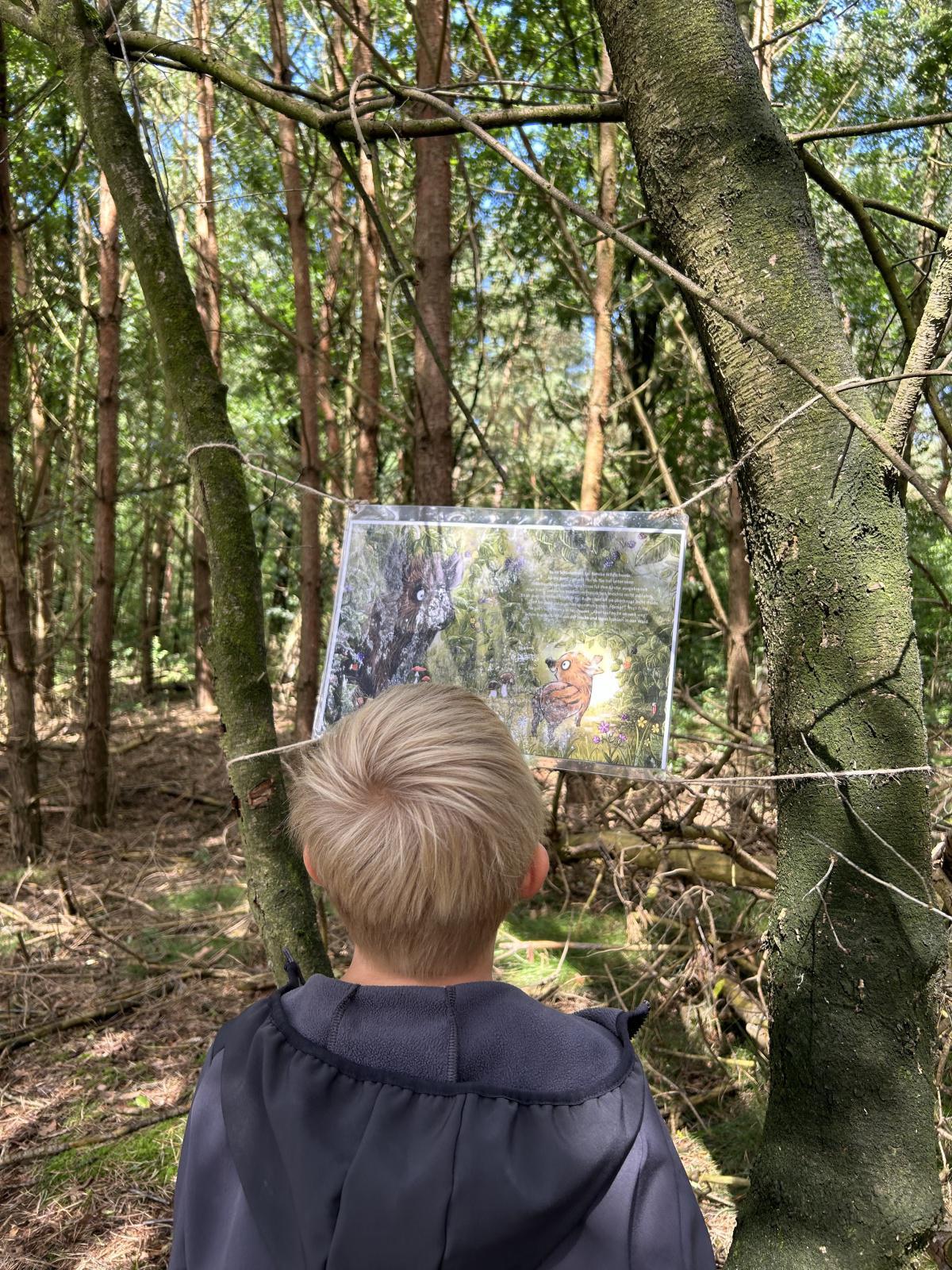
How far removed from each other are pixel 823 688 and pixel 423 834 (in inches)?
37.7

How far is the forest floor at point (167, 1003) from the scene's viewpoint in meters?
2.61

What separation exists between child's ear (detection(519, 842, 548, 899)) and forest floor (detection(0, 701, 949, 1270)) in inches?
73.7

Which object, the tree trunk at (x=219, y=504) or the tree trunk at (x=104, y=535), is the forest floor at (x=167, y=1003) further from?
the tree trunk at (x=219, y=504)

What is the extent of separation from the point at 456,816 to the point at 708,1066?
271 cm

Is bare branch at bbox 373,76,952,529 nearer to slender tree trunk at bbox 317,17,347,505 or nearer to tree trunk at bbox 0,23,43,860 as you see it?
tree trunk at bbox 0,23,43,860

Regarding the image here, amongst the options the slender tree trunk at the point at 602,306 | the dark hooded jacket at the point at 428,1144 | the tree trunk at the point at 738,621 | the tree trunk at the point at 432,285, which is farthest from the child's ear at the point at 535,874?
the tree trunk at the point at 738,621

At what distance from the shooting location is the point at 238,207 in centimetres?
1118

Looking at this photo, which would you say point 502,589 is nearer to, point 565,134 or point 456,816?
point 456,816

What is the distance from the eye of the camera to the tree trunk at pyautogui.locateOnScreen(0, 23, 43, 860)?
16.8 feet

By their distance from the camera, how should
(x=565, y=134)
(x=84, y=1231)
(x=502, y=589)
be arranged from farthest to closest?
(x=565, y=134)
(x=84, y=1231)
(x=502, y=589)

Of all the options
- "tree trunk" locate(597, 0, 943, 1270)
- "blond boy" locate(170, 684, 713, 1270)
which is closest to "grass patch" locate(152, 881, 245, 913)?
"tree trunk" locate(597, 0, 943, 1270)

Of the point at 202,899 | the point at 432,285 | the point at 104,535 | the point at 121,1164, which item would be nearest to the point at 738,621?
the point at 432,285

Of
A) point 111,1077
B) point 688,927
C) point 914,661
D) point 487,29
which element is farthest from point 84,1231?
point 487,29

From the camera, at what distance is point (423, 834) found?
3.22ft
